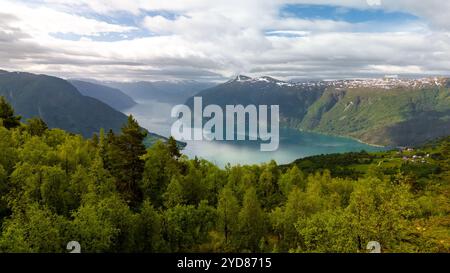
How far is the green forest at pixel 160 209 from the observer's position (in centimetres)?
3100

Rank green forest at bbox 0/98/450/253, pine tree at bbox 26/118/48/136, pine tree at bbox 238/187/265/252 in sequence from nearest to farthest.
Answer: green forest at bbox 0/98/450/253
pine tree at bbox 238/187/265/252
pine tree at bbox 26/118/48/136

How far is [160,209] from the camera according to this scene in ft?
169

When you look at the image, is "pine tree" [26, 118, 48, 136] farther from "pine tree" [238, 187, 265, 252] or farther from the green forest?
"pine tree" [238, 187, 265, 252]

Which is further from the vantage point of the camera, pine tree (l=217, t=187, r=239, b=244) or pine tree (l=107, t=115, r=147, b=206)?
pine tree (l=217, t=187, r=239, b=244)

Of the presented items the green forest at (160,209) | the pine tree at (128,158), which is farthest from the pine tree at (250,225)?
the pine tree at (128,158)

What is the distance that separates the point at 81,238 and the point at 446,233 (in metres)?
30.5

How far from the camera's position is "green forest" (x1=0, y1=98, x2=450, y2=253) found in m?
31.0

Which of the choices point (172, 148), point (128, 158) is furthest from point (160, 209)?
point (172, 148)

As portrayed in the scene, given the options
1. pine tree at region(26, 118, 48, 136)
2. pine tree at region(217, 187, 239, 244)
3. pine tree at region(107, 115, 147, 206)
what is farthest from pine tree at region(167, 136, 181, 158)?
pine tree at region(26, 118, 48, 136)

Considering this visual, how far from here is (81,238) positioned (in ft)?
114

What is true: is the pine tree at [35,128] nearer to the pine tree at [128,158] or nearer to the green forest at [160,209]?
the green forest at [160,209]

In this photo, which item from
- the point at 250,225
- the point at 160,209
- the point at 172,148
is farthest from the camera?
the point at 172,148

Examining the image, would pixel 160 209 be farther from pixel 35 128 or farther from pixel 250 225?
pixel 35 128
